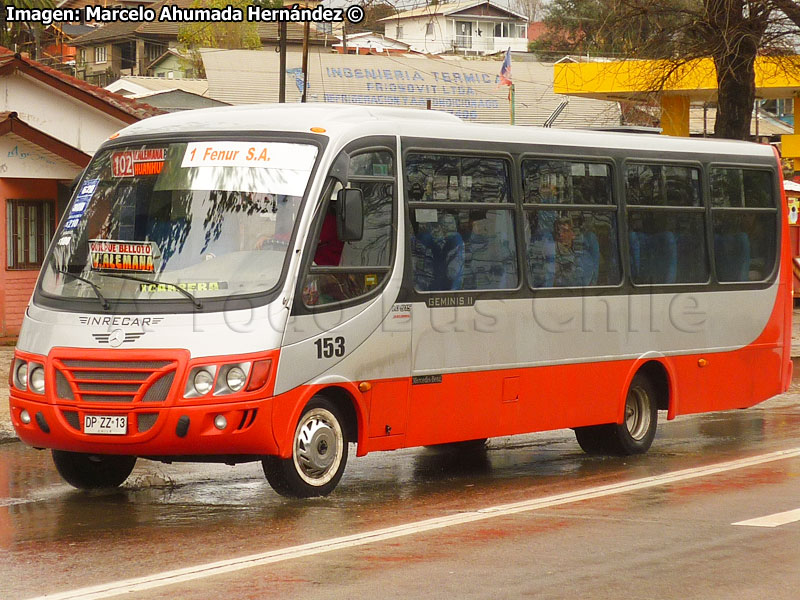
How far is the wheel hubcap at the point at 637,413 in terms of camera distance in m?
12.5

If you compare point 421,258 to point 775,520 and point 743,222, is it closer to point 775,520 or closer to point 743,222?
point 775,520

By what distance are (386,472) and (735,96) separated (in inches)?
571

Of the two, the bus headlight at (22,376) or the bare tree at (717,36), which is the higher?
the bare tree at (717,36)

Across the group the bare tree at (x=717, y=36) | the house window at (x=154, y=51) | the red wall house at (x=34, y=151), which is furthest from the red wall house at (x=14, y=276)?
the house window at (x=154, y=51)

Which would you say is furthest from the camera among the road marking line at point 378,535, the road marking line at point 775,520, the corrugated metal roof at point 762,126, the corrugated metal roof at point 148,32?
the corrugated metal roof at point 148,32

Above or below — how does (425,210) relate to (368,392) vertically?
above

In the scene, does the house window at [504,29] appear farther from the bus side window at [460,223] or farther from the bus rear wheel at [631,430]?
the bus side window at [460,223]

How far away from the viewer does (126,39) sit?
88.5 metres

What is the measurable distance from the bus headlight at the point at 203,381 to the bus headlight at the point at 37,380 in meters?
1.13

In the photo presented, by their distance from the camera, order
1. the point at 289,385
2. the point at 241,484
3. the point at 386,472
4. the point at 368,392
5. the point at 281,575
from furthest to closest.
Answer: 1. the point at 386,472
2. the point at 241,484
3. the point at 368,392
4. the point at 289,385
5. the point at 281,575

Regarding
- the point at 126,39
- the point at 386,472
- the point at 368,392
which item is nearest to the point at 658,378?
the point at 386,472

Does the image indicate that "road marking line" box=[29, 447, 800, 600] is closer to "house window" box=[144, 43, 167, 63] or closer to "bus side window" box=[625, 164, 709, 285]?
"bus side window" box=[625, 164, 709, 285]

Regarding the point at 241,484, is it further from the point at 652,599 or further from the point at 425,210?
the point at 652,599

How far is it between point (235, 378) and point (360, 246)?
1446 millimetres
